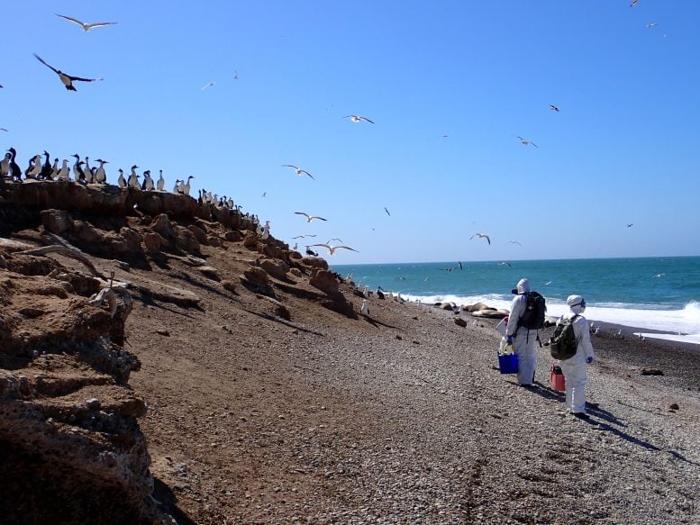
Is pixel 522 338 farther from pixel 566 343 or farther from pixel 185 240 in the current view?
pixel 185 240

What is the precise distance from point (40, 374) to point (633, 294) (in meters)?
62.0

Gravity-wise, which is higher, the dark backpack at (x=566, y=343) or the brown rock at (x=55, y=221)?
the brown rock at (x=55, y=221)

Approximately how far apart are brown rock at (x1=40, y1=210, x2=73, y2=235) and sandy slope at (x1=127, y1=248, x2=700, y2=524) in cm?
516

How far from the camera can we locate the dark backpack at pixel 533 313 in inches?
526

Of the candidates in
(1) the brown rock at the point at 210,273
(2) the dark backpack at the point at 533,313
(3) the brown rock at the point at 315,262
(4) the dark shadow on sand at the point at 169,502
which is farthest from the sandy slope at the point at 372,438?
(3) the brown rock at the point at 315,262

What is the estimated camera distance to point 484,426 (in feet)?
33.7

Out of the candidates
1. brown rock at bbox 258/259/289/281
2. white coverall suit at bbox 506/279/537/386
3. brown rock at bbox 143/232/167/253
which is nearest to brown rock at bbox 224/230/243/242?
brown rock at bbox 258/259/289/281

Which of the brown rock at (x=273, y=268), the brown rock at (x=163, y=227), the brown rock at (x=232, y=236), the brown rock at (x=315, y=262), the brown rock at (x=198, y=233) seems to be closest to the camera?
the brown rock at (x=163, y=227)

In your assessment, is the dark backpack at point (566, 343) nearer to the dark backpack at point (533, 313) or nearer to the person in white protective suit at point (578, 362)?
the person in white protective suit at point (578, 362)

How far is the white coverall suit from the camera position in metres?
13.5

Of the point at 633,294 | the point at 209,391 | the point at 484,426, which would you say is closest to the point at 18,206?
the point at 209,391

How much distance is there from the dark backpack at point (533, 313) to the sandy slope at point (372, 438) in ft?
4.43

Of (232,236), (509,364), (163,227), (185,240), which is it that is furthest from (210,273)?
(509,364)

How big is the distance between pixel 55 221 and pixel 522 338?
38.2ft
